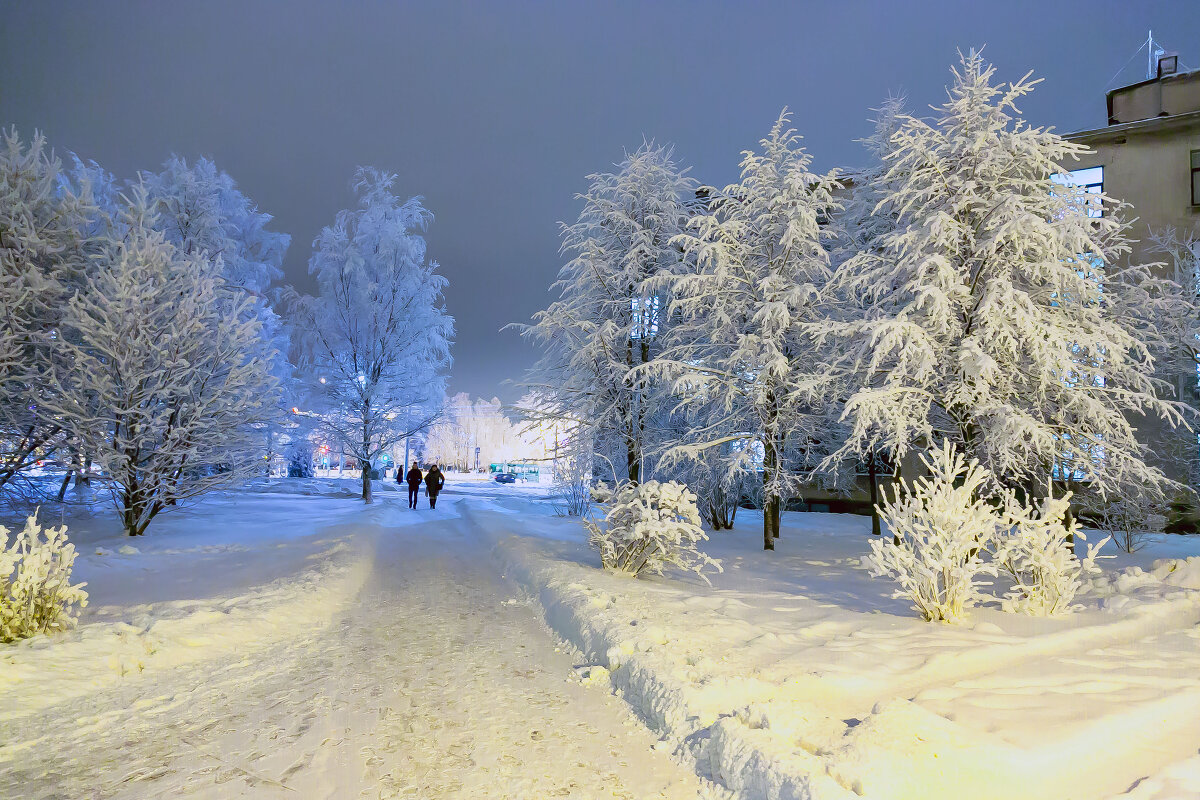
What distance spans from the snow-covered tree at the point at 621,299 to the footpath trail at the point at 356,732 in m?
9.97

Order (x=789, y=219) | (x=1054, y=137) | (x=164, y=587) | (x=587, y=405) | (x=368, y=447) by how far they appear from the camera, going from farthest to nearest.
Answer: (x=368, y=447) → (x=587, y=405) → (x=789, y=219) → (x=1054, y=137) → (x=164, y=587)

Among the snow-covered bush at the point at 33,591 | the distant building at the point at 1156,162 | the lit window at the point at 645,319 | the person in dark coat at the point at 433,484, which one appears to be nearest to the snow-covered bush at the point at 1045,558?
the snow-covered bush at the point at 33,591

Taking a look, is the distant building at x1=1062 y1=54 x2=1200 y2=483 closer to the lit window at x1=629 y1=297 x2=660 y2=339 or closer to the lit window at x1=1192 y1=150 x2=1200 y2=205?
the lit window at x1=1192 y1=150 x2=1200 y2=205

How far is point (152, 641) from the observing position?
19.0ft

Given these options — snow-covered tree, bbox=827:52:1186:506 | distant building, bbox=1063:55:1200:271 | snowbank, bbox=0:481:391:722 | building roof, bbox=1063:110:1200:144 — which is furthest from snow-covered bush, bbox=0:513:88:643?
building roof, bbox=1063:110:1200:144

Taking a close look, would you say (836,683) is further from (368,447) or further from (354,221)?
(354,221)

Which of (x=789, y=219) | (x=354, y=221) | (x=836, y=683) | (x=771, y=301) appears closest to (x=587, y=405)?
(x=771, y=301)

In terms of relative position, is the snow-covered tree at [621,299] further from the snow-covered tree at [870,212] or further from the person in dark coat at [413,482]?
the person in dark coat at [413,482]

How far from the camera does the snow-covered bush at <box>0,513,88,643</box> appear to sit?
5602 mm

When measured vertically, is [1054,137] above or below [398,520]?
above

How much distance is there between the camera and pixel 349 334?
26.2 metres

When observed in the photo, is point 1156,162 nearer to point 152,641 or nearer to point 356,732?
point 356,732

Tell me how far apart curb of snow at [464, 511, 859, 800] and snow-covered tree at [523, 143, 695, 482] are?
8885 mm

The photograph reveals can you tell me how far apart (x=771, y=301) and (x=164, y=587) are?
40.9 feet
